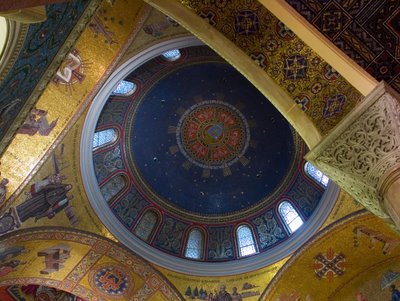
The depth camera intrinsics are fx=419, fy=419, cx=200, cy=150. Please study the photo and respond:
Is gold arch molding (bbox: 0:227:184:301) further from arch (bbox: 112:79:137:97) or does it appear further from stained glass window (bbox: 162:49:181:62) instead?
stained glass window (bbox: 162:49:181:62)

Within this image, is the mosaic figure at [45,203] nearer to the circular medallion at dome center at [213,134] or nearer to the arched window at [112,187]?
the arched window at [112,187]

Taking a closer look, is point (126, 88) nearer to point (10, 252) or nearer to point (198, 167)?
point (198, 167)

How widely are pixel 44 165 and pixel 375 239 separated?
818 cm

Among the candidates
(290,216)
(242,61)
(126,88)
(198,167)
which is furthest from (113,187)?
(242,61)

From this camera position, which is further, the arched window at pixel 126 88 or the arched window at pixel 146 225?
the arched window at pixel 146 225

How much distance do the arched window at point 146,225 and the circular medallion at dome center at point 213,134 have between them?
8.02 ft

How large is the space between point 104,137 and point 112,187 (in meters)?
1.51

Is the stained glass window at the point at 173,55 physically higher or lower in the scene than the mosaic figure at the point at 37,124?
higher

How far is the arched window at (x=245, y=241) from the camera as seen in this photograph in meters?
12.7

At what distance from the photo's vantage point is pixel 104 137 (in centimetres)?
1250

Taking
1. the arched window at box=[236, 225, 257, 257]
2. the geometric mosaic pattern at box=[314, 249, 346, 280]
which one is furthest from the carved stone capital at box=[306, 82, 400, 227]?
the arched window at box=[236, 225, 257, 257]

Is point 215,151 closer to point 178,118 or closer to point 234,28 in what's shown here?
point 178,118

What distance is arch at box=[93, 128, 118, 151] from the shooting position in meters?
12.1

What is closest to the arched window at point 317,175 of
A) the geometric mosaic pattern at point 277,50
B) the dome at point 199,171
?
the dome at point 199,171
